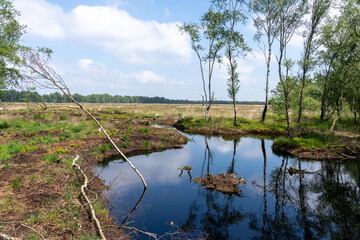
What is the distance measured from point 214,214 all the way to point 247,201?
2.00 m

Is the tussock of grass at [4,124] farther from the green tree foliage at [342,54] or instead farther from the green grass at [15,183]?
the green tree foliage at [342,54]

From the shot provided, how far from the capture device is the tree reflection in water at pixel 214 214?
661 centimetres

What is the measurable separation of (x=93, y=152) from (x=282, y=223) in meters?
12.5

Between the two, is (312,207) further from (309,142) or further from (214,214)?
(309,142)

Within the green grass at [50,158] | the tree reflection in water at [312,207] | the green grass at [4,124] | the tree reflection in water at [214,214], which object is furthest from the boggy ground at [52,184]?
the tree reflection in water at [312,207]

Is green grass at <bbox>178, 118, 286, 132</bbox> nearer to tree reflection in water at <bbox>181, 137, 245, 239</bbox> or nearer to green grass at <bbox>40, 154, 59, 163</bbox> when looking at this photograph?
tree reflection in water at <bbox>181, 137, 245, 239</bbox>

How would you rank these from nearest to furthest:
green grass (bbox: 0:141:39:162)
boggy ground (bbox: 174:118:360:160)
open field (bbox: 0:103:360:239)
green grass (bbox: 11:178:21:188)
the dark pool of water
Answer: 1. open field (bbox: 0:103:360:239)
2. the dark pool of water
3. green grass (bbox: 11:178:21:188)
4. green grass (bbox: 0:141:39:162)
5. boggy ground (bbox: 174:118:360:160)

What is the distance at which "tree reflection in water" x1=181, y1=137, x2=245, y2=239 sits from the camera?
6.61m

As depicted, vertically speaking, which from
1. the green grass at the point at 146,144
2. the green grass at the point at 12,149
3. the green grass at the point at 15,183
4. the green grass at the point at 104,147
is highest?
the green grass at the point at 12,149

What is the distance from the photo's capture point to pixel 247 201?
858cm

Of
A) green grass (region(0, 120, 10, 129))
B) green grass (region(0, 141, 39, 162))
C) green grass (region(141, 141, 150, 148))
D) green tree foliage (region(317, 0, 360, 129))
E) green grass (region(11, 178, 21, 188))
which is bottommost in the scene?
green grass (region(141, 141, 150, 148))

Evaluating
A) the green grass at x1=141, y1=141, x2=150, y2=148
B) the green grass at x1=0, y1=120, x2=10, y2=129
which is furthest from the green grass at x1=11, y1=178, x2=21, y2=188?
the green grass at x1=0, y1=120, x2=10, y2=129

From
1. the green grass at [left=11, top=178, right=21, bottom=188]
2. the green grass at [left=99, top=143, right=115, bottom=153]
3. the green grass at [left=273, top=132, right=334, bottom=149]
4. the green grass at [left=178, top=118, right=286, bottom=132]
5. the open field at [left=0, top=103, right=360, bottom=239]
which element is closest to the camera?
the open field at [left=0, top=103, right=360, bottom=239]

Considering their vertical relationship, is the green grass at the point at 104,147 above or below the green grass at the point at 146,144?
above
